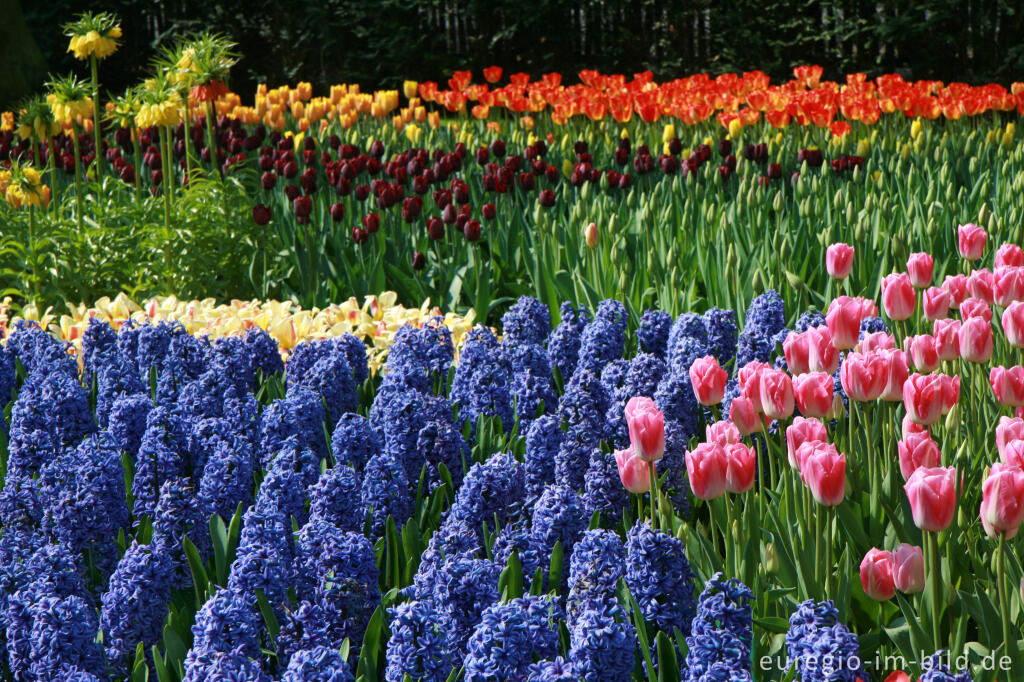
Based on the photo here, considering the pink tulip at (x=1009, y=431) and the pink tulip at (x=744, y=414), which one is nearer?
the pink tulip at (x=1009, y=431)

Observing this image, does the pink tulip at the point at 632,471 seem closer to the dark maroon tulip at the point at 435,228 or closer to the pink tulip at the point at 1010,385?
the pink tulip at the point at 1010,385

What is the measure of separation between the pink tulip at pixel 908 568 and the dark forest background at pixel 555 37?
13093mm

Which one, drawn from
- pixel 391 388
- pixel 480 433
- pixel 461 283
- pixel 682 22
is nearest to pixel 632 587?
pixel 480 433

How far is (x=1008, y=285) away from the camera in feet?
8.70

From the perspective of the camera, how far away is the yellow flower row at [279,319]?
3.75m

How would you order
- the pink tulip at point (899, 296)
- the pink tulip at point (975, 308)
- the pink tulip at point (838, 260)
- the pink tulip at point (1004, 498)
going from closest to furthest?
the pink tulip at point (1004, 498)
the pink tulip at point (975, 308)
the pink tulip at point (899, 296)
the pink tulip at point (838, 260)

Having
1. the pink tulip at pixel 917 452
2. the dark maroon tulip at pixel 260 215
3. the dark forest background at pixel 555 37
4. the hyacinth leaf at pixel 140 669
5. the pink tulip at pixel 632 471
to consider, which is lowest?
the hyacinth leaf at pixel 140 669

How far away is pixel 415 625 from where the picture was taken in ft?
5.06

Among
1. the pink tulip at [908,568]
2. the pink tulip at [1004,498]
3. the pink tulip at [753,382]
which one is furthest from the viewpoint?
the pink tulip at [753,382]

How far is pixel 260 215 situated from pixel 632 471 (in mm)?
3048

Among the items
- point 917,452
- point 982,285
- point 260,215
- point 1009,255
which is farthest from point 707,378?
point 260,215

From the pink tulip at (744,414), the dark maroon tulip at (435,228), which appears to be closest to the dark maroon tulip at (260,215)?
the dark maroon tulip at (435,228)

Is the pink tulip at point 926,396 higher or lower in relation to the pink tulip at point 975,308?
lower

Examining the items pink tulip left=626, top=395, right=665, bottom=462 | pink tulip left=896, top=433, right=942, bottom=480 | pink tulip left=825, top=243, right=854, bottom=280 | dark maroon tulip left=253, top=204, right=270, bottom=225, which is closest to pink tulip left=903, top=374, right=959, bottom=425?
pink tulip left=896, top=433, right=942, bottom=480
